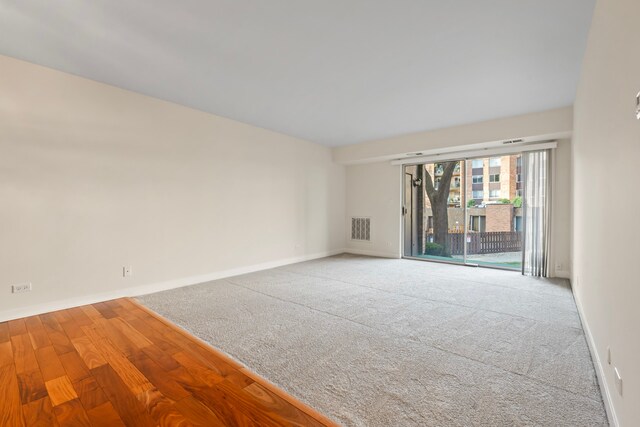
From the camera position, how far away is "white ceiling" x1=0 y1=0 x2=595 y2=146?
2.18 m

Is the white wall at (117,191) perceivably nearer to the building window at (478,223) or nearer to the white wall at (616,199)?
the building window at (478,223)

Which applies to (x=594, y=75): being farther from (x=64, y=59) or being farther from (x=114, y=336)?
(x=64, y=59)

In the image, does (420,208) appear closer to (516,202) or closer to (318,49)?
(516,202)

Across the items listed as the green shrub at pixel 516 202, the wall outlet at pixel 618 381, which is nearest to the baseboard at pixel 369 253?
the green shrub at pixel 516 202

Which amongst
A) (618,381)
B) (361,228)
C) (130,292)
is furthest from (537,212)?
(130,292)

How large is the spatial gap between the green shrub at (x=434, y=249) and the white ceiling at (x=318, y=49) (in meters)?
3.47

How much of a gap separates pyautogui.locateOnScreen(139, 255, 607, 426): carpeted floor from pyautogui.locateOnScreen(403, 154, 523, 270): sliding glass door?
7.69 feet

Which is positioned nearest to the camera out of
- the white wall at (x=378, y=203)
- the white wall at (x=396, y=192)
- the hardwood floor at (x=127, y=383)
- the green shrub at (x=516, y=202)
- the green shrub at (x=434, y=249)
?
the hardwood floor at (x=127, y=383)

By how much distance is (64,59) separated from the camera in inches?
117

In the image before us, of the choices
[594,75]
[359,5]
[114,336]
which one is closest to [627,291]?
[594,75]

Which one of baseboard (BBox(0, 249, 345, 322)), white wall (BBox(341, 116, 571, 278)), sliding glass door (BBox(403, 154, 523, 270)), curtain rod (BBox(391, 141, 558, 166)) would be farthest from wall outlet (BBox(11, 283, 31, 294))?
sliding glass door (BBox(403, 154, 523, 270))

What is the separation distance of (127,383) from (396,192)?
566cm

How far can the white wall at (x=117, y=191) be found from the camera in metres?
3.01

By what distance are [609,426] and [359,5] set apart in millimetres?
2896
